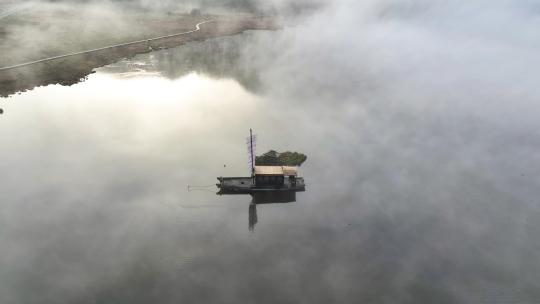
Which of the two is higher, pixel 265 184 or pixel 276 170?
pixel 276 170

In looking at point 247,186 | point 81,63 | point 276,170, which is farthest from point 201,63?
point 247,186

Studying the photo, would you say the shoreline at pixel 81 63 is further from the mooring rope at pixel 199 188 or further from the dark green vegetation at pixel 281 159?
the dark green vegetation at pixel 281 159

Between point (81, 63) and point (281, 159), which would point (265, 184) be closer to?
point (281, 159)

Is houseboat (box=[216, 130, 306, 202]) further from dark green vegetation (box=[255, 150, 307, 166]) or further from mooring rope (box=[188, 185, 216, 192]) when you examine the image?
dark green vegetation (box=[255, 150, 307, 166])

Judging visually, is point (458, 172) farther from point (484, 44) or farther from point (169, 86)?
point (484, 44)

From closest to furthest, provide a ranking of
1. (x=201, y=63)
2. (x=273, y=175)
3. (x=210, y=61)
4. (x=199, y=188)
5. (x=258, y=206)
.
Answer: (x=258, y=206) → (x=199, y=188) → (x=273, y=175) → (x=201, y=63) → (x=210, y=61)

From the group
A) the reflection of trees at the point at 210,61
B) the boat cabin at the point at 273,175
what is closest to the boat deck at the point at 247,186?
the boat cabin at the point at 273,175

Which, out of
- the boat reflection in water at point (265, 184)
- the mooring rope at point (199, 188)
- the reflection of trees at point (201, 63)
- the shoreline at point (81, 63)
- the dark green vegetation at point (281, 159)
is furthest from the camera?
the reflection of trees at point (201, 63)
